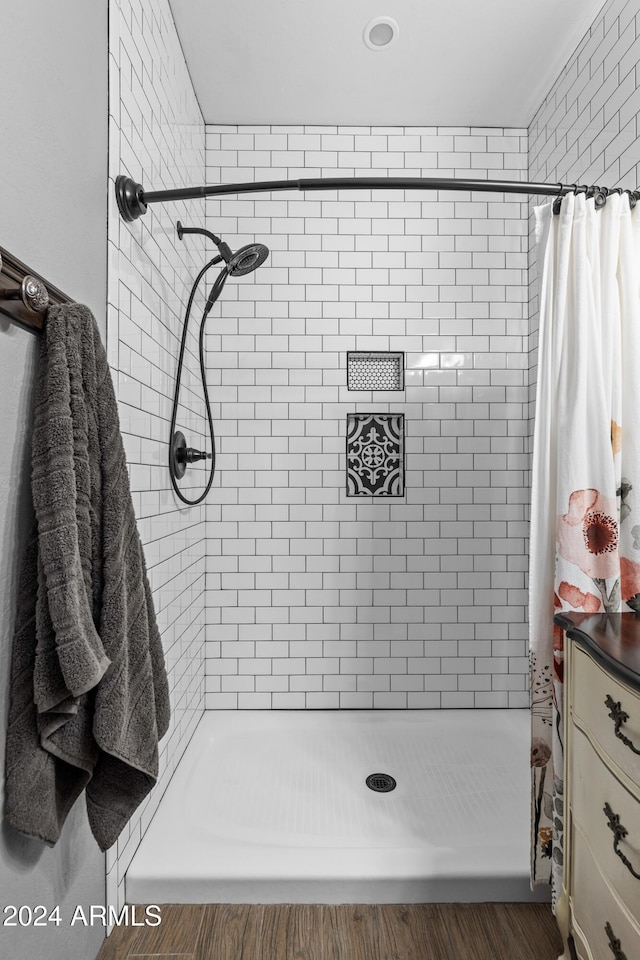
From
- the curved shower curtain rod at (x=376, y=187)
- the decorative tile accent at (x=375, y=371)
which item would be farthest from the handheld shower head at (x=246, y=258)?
the decorative tile accent at (x=375, y=371)

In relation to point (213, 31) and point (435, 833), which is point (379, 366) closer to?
point (213, 31)

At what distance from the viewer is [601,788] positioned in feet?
3.63

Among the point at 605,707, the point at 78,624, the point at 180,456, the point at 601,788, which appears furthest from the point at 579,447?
the point at 180,456

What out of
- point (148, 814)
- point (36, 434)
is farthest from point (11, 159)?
point (148, 814)

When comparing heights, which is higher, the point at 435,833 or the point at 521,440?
the point at 521,440

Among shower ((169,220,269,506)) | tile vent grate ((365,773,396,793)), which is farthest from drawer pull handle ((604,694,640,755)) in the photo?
shower ((169,220,269,506))

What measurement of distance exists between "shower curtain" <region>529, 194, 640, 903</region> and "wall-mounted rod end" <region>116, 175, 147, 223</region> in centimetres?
100

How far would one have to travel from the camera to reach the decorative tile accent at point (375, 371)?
8.26 feet

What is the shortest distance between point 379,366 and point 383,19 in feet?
3.89

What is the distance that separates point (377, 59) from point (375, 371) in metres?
1.13

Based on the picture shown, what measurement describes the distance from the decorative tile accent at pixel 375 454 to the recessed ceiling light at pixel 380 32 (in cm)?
132

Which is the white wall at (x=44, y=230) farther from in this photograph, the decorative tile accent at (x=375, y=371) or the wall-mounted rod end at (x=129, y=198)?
the decorative tile accent at (x=375, y=371)

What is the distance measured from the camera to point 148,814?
68.4 inches

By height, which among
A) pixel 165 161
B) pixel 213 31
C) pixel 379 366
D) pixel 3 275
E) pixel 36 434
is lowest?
pixel 36 434
